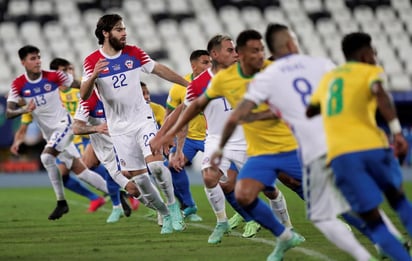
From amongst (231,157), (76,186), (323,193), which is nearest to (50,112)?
(76,186)

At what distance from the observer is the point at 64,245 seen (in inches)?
409

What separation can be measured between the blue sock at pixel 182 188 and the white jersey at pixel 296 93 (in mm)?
6577

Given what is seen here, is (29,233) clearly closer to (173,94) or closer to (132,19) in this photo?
(173,94)

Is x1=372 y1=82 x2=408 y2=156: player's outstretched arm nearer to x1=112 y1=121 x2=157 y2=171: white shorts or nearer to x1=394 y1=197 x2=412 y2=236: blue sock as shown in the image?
x1=394 y1=197 x2=412 y2=236: blue sock

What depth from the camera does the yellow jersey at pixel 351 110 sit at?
6.67m

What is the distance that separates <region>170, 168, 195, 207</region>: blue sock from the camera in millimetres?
13891

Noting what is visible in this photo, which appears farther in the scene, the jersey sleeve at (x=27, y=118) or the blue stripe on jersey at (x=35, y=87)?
the jersey sleeve at (x=27, y=118)

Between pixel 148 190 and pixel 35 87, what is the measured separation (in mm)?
4307

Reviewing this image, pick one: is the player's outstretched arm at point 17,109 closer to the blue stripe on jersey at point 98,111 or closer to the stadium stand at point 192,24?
the blue stripe on jersey at point 98,111

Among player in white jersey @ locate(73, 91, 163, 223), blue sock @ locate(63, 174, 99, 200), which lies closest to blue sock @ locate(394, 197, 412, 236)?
player in white jersey @ locate(73, 91, 163, 223)

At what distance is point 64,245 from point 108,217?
4.26 meters

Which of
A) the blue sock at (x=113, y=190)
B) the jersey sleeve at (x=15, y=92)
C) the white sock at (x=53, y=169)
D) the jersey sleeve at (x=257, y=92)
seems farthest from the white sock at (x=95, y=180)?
the jersey sleeve at (x=257, y=92)

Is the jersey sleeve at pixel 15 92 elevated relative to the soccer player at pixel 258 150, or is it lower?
elevated

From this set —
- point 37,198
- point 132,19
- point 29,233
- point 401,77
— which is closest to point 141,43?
point 132,19
